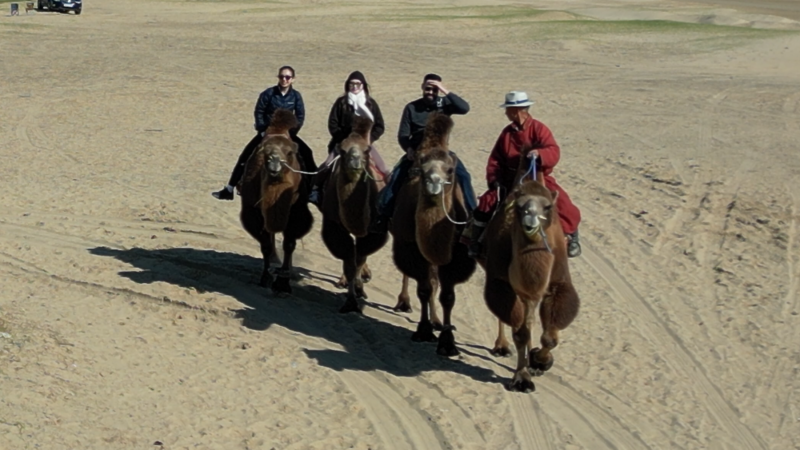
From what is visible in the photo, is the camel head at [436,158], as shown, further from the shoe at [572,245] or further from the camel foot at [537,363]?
the camel foot at [537,363]

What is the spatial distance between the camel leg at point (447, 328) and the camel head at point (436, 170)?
3.81 feet

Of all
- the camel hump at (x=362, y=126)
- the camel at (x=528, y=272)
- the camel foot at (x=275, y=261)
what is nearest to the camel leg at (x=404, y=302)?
the camel hump at (x=362, y=126)

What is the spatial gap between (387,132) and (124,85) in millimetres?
9374

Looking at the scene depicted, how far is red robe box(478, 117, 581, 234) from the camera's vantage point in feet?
36.2

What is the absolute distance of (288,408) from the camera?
10.3 meters

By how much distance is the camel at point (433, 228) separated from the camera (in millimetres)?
11188

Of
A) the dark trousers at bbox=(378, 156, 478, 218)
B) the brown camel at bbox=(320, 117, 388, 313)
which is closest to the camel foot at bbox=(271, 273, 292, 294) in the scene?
the brown camel at bbox=(320, 117, 388, 313)

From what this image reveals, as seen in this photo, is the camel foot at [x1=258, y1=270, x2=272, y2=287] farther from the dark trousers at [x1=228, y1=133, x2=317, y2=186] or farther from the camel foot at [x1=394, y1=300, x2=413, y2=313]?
the camel foot at [x1=394, y1=300, x2=413, y2=313]

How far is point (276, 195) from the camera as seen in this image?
13.3 meters

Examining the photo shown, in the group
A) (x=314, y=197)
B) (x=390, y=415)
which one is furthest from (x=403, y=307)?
(x=390, y=415)

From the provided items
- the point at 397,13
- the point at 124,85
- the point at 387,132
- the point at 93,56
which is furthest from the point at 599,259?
the point at 397,13

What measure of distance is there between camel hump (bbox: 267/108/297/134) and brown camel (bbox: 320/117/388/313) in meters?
0.81

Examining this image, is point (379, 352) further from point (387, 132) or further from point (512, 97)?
point (387, 132)

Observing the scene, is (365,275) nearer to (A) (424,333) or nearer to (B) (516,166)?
(A) (424,333)
